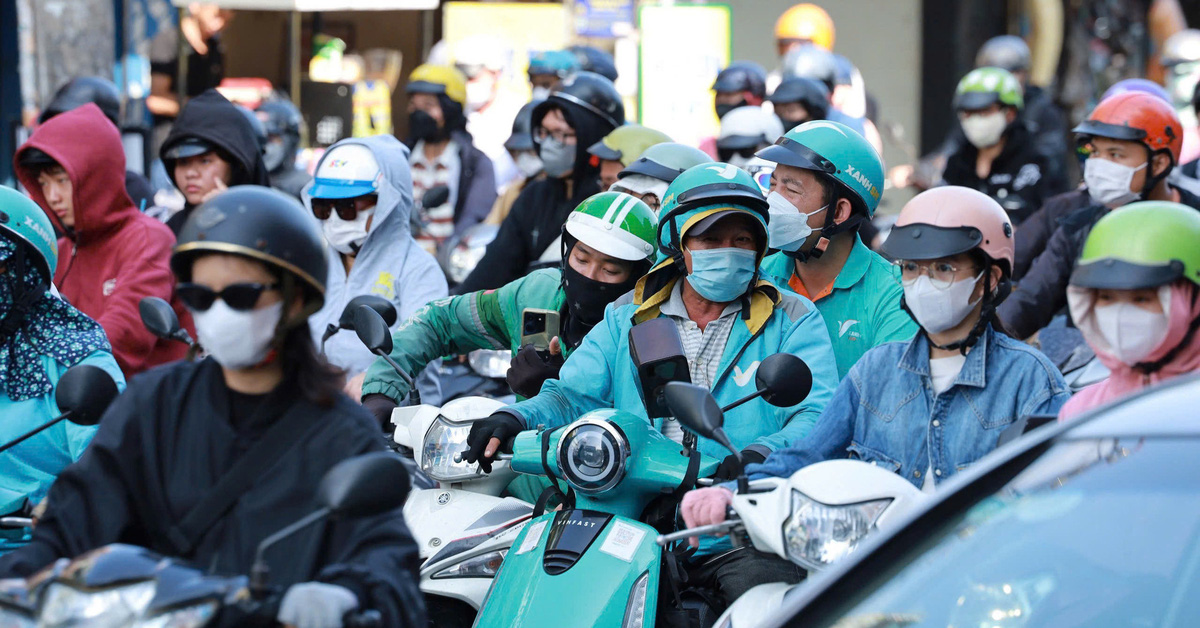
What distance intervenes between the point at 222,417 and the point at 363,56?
16970 millimetres

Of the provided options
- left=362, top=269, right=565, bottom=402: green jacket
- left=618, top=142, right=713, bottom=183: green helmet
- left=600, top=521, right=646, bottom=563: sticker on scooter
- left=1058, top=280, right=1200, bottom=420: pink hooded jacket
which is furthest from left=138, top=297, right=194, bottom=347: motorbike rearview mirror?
left=618, top=142, right=713, bottom=183: green helmet

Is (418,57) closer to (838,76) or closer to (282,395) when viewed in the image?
(838,76)

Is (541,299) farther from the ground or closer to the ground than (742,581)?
farther from the ground

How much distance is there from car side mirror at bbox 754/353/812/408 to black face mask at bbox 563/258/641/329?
151cm

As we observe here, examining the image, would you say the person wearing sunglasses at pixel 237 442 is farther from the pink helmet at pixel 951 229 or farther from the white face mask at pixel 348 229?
the white face mask at pixel 348 229

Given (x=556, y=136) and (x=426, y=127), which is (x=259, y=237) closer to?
(x=556, y=136)

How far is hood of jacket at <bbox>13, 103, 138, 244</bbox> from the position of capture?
7.37 metres

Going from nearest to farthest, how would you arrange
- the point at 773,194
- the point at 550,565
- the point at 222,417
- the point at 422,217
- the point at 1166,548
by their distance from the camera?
the point at 1166,548
the point at 222,417
the point at 550,565
the point at 773,194
the point at 422,217

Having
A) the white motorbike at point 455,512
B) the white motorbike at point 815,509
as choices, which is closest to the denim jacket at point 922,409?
the white motorbike at point 815,509

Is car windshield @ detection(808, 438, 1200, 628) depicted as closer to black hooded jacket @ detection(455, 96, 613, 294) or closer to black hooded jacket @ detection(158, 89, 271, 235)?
black hooded jacket @ detection(455, 96, 613, 294)

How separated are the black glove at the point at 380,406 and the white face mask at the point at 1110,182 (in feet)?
11.0

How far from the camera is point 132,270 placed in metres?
7.25

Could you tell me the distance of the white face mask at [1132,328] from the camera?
4.04m

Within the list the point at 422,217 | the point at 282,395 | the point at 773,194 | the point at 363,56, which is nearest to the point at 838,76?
the point at 422,217
